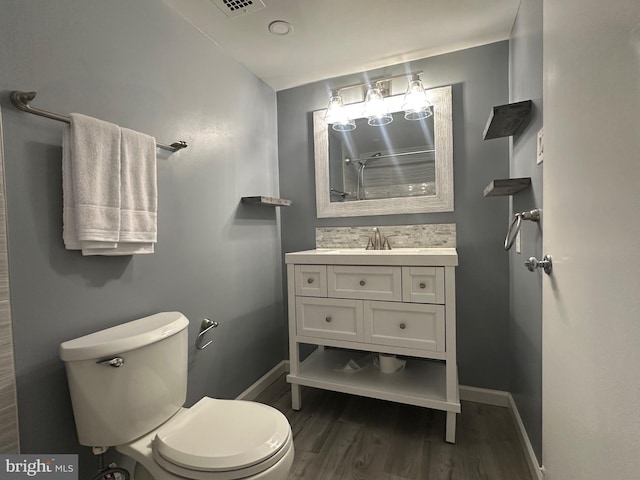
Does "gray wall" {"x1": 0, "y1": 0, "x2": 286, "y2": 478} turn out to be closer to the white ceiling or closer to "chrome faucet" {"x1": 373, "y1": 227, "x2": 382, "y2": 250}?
the white ceiling

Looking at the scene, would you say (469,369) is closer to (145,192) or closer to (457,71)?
(457,71)

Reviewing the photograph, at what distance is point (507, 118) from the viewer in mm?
1323

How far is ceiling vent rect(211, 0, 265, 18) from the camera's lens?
4.51 feet

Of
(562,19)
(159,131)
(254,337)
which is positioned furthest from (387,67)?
(254,337)

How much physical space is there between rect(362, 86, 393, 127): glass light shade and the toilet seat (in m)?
1.77

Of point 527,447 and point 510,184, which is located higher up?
point 510,184

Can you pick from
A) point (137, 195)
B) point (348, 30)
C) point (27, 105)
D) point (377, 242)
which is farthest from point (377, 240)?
point (27, 105)

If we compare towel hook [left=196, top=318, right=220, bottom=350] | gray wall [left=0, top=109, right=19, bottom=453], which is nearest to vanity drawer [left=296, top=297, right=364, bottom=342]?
towel hook [left=196, top=318, right=220, bottom=350]

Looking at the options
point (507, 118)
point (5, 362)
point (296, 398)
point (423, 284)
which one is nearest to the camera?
point (5, 362)

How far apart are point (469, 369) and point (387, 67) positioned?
6.52 feet

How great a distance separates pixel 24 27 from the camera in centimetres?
91

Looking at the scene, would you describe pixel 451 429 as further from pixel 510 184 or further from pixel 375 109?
pixel 375 109

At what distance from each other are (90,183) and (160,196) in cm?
35

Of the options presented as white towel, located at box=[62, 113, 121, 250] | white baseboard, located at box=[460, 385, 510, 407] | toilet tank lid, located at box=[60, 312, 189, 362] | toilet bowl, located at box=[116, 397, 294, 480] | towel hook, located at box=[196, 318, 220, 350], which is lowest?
white baseboard, located at box=[460, 385, 510, 407]
